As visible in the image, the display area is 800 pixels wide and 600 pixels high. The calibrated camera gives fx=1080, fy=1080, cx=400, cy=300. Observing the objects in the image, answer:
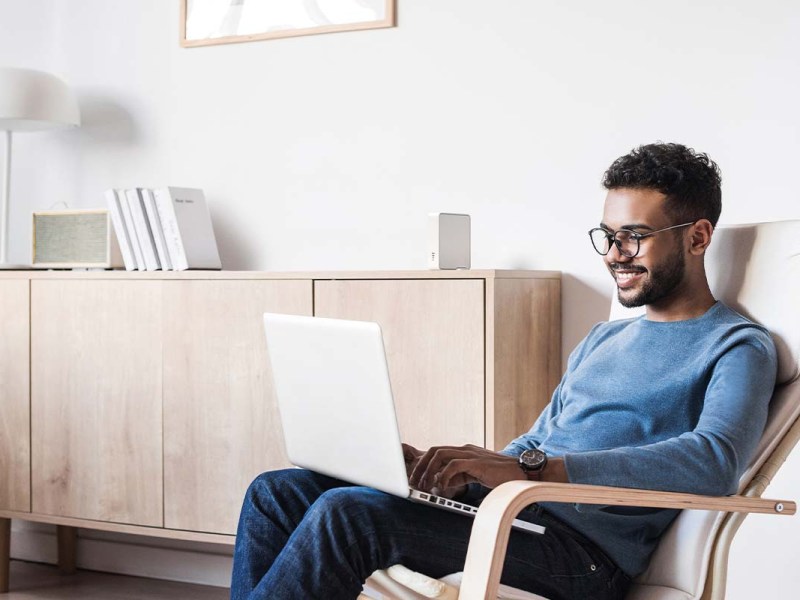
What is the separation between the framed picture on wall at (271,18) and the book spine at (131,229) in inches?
21.3

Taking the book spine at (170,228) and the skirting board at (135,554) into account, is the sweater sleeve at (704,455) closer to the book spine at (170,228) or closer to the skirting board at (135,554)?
the book spine at (170,228)

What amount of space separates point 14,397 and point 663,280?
2.00 meters

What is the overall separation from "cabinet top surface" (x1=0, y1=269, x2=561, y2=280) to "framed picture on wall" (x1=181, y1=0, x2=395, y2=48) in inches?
30.4

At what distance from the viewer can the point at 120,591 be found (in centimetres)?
318

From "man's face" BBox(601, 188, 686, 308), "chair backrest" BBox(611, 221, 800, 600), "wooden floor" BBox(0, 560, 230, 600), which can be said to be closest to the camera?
"chair backrest" BBox(611, 221, 800, 600)

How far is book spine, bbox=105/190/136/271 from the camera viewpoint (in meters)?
3.04

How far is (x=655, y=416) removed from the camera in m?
1.80

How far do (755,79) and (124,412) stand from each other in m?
1.84

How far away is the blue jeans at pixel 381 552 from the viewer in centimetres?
162

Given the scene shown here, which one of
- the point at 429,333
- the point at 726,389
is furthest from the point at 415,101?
the point at 726,389

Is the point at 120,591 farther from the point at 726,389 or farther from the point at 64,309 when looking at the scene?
the point at 726,389

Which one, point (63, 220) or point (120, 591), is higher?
point (63, 220)

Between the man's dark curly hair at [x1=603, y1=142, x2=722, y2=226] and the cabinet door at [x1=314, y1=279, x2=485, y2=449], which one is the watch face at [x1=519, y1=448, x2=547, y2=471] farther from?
the cabinet door at [x1=314, y1=279, x2=485, y2=449]

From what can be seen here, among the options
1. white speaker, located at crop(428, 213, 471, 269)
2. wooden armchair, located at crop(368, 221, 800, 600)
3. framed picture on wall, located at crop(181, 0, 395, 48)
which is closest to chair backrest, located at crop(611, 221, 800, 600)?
wooden armchair, located at crop(368, 221, 800, 600)
